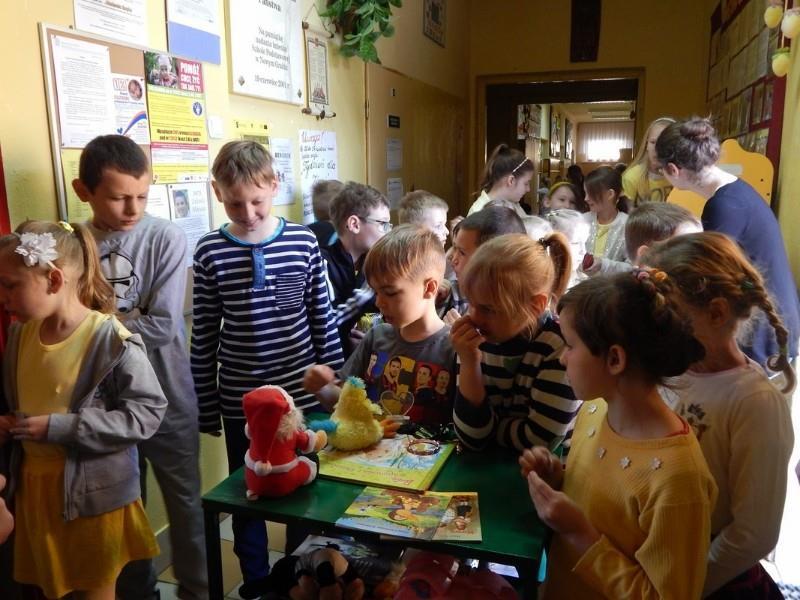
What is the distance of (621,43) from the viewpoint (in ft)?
19.5

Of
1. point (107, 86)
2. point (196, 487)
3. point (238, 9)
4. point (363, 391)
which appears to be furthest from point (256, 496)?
point (238, 9)

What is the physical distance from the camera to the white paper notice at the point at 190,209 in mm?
2219

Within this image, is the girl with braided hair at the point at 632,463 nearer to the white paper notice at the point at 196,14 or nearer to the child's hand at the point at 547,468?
the child's hand at the point at 547,468

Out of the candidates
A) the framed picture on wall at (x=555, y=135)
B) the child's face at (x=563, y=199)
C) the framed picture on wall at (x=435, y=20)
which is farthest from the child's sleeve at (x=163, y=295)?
the framed picture on wall at (x=555, y=135)

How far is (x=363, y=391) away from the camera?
1.37 metres

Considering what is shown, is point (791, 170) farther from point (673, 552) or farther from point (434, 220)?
point (673, 552)

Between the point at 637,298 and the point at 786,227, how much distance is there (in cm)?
209

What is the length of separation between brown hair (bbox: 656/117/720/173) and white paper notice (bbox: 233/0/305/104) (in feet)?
5.49

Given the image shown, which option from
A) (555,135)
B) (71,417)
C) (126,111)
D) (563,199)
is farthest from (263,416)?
(555,135)

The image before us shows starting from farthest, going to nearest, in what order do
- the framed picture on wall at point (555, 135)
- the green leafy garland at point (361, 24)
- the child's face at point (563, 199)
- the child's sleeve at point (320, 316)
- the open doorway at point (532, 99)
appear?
1. the framed picture on wall at point (555, 135)
2. the open doorway at point (532, 99)
3. the child's face at point (563, 199)
4. the green leafy garland at point (361, 24)
5. the child's sleeve at point (320, 316)

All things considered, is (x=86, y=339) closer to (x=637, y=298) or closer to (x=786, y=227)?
(x=637, y=298)

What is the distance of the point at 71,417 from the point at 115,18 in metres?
1.26

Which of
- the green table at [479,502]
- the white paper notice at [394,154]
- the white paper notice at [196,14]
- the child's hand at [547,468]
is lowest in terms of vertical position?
the green table at [479,502]

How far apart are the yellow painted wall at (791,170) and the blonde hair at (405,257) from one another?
168 cm
